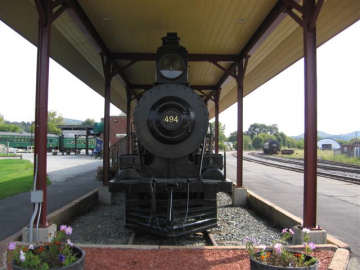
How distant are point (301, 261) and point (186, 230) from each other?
2.21 m

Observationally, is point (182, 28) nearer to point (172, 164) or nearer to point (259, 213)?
point (172, 164)

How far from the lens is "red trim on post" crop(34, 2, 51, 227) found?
483 centimetres

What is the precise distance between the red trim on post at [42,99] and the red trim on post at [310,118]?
3.90 meters

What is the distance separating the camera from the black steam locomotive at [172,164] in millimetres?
4977

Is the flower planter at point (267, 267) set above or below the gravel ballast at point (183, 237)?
above

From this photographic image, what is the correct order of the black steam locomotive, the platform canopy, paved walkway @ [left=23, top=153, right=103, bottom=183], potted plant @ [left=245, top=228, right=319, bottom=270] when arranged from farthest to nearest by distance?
paved walkway @ [left=23, top=153, right=103, bottom=183] → the platform canopy → the black steam locomotive → potted plant @ [left=245, top=228, right=319, bottom=270]

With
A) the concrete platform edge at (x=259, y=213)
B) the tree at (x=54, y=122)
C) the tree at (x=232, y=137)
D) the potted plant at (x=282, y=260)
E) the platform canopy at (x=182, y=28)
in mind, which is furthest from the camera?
the tree at (x=232, y=137)

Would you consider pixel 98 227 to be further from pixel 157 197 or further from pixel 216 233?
pixel 216 233

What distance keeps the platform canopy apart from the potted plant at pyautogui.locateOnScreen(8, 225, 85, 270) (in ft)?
13.0

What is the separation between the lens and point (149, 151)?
5.41m

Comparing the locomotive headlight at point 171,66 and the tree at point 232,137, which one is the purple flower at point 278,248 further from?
the tree at point 232,137

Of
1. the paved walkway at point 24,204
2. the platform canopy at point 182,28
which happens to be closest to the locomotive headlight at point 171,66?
the platform canopy at point 182,28

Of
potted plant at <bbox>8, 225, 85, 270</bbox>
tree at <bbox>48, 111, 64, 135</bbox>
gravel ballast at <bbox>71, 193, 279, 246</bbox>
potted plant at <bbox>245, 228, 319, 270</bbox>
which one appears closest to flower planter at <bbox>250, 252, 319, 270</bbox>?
potted plant at <bbox>245, 228, 319, 270</bbox>

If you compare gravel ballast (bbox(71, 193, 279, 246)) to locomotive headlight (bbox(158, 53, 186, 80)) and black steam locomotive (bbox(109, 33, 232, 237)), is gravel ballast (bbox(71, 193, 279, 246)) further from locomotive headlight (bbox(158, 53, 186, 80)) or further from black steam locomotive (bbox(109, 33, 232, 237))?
locomotive headlight (bbox(158, 53, 186, 80))
